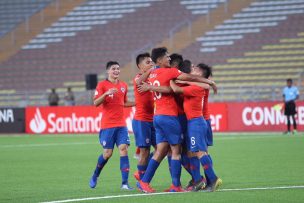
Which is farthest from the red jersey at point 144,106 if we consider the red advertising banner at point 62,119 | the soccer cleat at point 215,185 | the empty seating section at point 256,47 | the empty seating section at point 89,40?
the empty seating section at point 89,40

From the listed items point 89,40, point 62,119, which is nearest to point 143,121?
point 62,119

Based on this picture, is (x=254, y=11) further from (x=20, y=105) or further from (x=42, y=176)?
(x=42, y=176)

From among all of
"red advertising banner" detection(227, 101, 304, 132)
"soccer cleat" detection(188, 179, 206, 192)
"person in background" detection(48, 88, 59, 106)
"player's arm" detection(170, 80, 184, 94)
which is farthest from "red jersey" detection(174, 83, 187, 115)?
"person in background" detection(48, 88, 59, 106)

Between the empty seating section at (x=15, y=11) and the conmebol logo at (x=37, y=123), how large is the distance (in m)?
10.9

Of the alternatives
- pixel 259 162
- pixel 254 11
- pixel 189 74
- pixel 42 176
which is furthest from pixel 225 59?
pixel 189 74

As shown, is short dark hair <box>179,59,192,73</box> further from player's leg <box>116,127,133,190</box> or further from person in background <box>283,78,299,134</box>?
person in background <box>283,78,299,134</box>

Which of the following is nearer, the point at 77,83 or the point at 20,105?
the point at 20,105

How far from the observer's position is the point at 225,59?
41188 mm

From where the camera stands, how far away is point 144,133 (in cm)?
1470

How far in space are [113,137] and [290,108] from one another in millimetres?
17498

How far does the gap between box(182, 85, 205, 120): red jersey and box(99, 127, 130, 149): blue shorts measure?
6.28 feet

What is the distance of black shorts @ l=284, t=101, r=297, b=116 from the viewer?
31.3m

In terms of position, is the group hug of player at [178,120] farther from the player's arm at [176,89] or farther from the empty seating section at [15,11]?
the empty seating section at [15,11]

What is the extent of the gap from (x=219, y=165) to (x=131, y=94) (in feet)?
63.2
